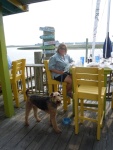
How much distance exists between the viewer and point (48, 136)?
224cm

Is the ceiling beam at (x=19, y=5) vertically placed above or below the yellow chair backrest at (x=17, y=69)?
above

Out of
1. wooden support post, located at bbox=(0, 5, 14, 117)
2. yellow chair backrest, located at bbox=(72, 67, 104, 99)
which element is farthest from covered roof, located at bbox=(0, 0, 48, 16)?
yellow chair backrest, located at bbox=(72, 67, 104, 99)

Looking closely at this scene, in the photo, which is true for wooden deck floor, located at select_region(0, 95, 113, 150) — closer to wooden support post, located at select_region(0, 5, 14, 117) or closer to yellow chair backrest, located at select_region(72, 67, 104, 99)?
wooden support post, located at select_region(0, 5, 14, 117)

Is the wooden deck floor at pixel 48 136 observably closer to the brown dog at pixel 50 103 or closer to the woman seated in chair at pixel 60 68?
the brown dog at pixel 50 103

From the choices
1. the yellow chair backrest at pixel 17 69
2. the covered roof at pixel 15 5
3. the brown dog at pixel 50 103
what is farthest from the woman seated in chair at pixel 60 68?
the covered roof at pixel 15 5

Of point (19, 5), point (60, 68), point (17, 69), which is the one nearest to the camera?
point (19, 5)

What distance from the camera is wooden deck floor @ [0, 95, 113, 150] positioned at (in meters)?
2.01

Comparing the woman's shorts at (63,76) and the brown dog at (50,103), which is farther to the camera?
the woman's shorts at (63,76)

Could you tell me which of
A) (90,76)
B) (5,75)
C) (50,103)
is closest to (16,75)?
(5,75)

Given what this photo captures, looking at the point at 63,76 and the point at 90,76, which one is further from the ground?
the point at 90,76

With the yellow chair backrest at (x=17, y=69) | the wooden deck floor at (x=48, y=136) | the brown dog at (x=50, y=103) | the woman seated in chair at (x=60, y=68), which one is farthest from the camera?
the yellow chair backrest at (x=17, y=69)

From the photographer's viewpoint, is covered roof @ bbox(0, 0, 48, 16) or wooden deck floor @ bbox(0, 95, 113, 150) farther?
covered roof @ bbox(0, 0, 48, 16)

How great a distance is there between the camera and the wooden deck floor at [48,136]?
2.01 metres

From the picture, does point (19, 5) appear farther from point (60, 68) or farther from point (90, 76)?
point (90, 76)
